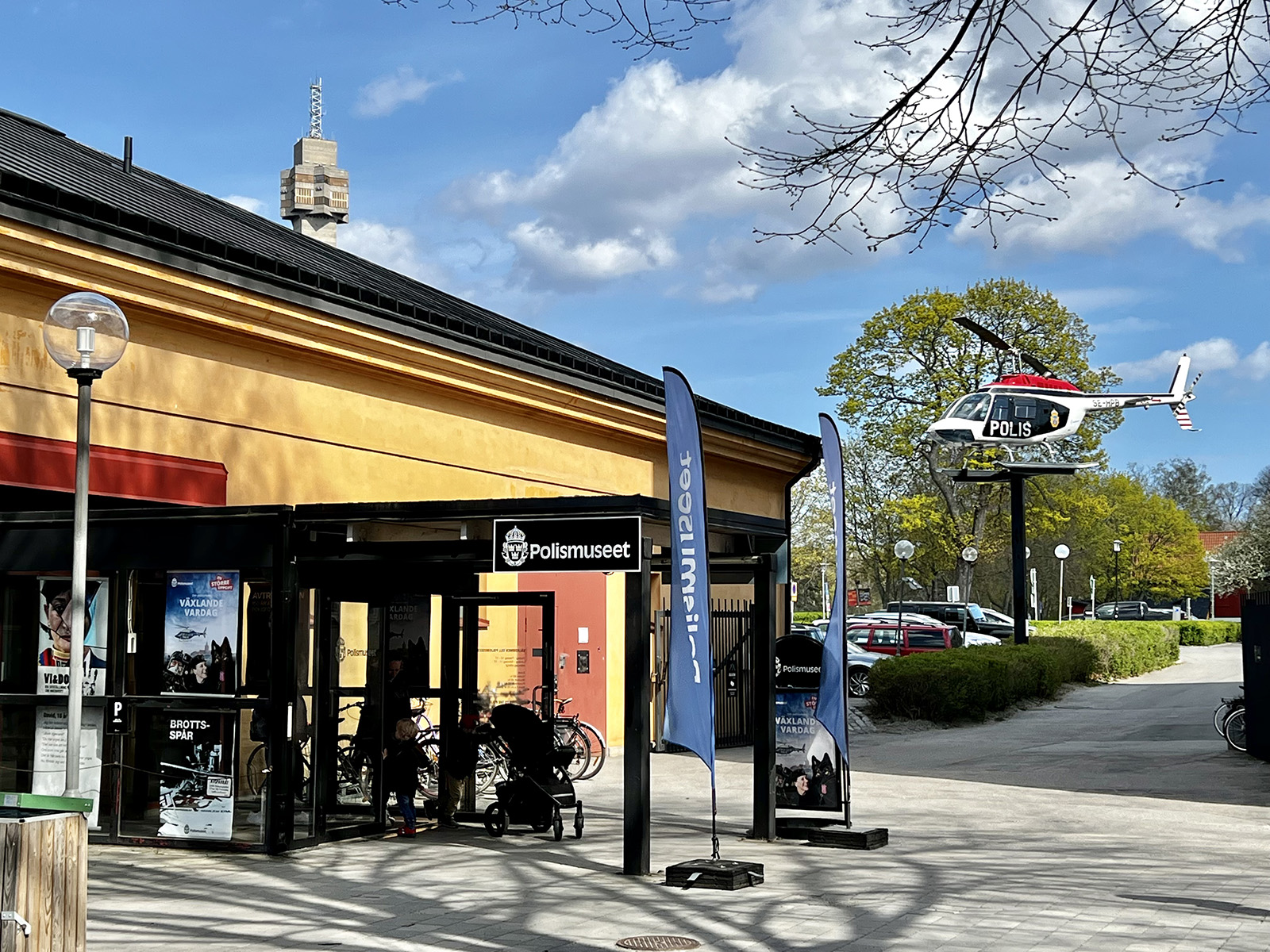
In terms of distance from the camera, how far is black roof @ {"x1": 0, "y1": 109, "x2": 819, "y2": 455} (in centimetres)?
1155

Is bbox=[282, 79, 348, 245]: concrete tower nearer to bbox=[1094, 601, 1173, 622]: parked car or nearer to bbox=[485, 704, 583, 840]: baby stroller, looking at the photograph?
bbox=[485, 704, 583, 840]: baby stroller

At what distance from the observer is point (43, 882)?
4.77m

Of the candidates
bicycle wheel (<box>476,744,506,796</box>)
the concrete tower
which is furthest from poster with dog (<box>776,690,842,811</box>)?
the concrete tower

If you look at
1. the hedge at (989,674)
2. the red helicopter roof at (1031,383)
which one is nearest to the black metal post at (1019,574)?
the hedge at (989,674)

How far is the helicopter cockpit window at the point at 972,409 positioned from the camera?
112ft

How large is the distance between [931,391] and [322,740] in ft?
136

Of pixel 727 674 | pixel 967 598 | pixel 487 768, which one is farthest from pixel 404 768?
pixel 967 598

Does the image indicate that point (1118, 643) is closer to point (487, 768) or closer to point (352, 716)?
point (487, 768)

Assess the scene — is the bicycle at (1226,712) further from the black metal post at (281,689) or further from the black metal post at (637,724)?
the black metal post at (281,689)

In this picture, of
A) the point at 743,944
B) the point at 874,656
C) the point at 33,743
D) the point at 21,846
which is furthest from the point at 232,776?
the point at 874,656

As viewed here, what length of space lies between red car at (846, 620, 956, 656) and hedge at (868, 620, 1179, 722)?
4.03 meters

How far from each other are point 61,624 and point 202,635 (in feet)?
4.14

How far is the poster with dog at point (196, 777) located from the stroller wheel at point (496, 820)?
2.24m

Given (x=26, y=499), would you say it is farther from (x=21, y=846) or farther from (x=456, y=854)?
(x=21, y=846)
